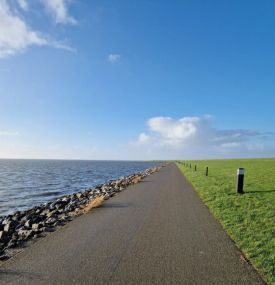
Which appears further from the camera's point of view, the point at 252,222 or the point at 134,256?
the point at 252,222

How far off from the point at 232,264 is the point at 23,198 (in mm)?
23761

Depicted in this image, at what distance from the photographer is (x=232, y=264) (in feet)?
20.0

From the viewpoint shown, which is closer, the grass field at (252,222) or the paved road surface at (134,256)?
the paved road surface at (134,256)

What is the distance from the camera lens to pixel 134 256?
259 inches

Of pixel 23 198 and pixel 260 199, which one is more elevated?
pixel 260 199

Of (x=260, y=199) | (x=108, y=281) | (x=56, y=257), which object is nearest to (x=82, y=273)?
(x=108, y=281)

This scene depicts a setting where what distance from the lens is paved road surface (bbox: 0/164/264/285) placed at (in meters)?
5.44

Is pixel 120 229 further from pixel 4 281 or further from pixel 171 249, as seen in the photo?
pixel 4 281

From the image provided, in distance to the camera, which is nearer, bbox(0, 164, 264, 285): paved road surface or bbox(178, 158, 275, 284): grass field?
bbox(0, 164, 264, 285): paved road surface

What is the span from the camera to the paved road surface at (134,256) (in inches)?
214

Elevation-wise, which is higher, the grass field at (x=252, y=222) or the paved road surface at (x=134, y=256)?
the grass field at (x=252, y=222)

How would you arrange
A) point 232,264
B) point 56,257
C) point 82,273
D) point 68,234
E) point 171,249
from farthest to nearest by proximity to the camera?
point 68,234
point 171,249
point 56,257
point 232,264
point 82,273

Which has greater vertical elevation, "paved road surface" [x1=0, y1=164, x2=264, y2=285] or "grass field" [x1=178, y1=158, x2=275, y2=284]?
"grass field" [x1=178, y1=158, x2=275, y2=284]

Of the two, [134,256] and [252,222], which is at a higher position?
[252,222]
